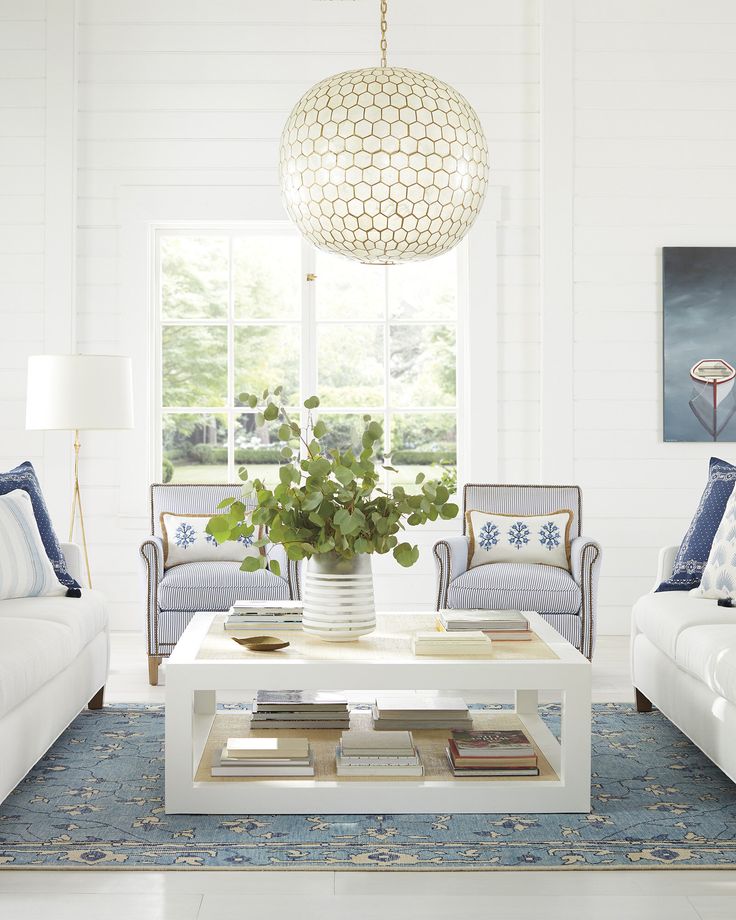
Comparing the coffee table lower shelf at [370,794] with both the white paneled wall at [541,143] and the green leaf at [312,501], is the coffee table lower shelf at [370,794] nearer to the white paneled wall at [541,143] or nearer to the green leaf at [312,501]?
the green leaf at [312,501]

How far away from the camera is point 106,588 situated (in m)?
5.39

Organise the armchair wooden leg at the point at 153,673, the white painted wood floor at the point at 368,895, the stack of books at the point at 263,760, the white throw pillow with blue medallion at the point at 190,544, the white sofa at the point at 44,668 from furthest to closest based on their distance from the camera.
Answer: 1. the white throw pillow with blue medallion at the point at 190,544
2. the armchair wooden leg at the point at 153,673
3. the stack of books at the point at 263,760
4. the white sofa at the point at 44,668
5. the white painted wood floor at the point at 368,895

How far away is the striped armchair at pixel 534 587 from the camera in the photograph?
420 cm

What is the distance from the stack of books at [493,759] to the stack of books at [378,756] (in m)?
0.11

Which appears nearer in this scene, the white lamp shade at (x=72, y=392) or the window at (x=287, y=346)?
the white lamp shade at (x=72, y=392)

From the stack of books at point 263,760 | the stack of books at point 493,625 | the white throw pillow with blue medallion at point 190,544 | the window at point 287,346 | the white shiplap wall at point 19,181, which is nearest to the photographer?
the stack of books at point 263,760

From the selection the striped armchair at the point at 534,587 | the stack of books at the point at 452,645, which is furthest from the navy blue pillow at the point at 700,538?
the stack of books at the point at 452,645

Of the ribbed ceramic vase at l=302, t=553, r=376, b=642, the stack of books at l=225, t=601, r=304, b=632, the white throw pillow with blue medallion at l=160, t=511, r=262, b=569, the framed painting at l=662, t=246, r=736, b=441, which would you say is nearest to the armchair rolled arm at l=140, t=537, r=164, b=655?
the white throw pillow with blue medallion at l=160, t=511, r=262, b=569

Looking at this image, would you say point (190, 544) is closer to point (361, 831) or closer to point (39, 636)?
point (39, 636)

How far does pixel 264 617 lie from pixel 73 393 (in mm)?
1974

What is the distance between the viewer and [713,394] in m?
5.38

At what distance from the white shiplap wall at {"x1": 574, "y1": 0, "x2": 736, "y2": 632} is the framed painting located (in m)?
0.07

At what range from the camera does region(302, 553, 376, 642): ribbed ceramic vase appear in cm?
291

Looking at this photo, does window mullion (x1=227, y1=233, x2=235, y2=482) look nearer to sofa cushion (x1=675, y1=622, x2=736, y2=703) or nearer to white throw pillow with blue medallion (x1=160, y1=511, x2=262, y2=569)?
white throw pillow with blue medallion (x1=160, y1=511, x2=262, y2=569)
